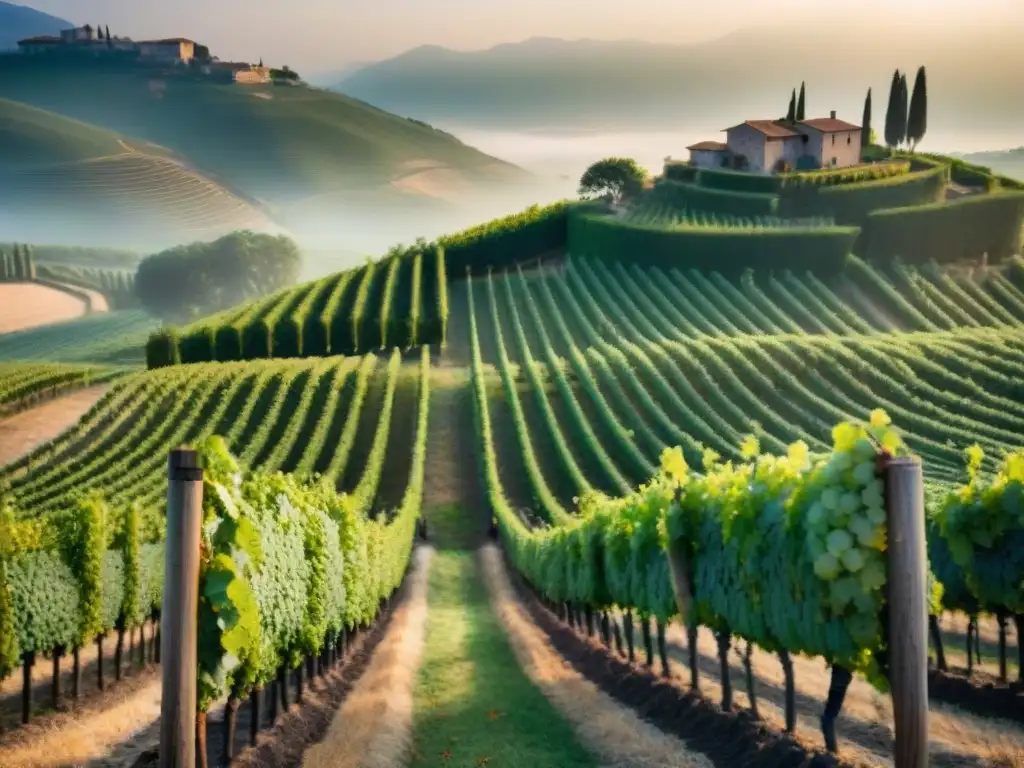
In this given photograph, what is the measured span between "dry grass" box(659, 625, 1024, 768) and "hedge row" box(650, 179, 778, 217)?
39987 mm

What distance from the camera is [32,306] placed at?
67.7 metres

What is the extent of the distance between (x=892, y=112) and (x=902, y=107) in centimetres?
60

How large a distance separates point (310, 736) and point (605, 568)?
4850mm

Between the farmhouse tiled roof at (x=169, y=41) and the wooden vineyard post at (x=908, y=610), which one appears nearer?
the wooden vineyard post at (x=908, y=610)

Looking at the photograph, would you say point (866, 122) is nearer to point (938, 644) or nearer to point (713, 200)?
point (713, 200)

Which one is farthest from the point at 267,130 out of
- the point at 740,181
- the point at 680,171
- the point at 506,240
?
the point at 740,181

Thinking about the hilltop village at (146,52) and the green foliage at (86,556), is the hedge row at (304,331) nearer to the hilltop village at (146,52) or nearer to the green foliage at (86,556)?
the green foliage at (86,556)

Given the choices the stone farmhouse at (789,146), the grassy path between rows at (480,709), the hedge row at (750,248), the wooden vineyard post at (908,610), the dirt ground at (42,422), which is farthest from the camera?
the stone farmhouse at (789,146)

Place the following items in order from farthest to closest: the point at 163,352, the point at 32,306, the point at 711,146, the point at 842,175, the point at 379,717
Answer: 1. the point at 32,306
2. the point at 711,146
3. the point at 842,175
4. the point at 163,352
5. the point at 379,717

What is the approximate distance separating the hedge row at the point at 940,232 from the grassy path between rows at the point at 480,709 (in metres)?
35.1

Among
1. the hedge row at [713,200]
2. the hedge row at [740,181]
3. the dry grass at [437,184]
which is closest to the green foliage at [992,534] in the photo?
the hedge row at [713,200]

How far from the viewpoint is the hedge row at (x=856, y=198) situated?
51.2 meters

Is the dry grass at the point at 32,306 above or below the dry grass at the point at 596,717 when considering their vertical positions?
above

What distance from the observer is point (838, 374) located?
3469cm
